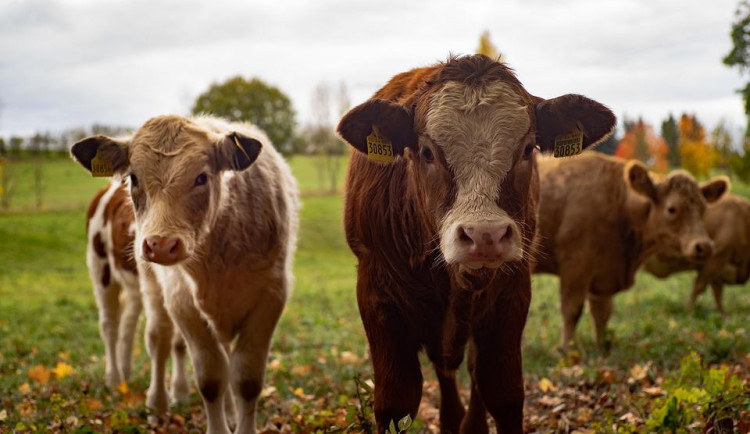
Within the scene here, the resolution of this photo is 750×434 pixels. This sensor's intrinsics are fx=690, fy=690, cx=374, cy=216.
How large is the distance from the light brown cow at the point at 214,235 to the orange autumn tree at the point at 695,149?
60.7 meters

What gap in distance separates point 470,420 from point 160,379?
110 inches

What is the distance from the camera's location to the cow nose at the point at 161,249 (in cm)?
387

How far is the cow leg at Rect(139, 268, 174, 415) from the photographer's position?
5508mm

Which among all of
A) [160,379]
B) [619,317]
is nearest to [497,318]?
[160,379]

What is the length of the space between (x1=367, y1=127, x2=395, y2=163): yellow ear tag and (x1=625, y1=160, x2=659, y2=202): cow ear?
5.80 metres

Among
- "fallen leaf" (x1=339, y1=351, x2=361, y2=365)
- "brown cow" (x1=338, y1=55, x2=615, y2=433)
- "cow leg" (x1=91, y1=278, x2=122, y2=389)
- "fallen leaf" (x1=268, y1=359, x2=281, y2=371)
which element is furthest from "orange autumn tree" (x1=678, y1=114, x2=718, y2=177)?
"brown cow" (x1=338, y1=55, x2=615, y2=433)

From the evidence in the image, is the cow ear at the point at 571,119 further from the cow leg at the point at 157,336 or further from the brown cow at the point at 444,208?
the cow leg at the point at 157,336

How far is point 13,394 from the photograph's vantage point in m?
6.13

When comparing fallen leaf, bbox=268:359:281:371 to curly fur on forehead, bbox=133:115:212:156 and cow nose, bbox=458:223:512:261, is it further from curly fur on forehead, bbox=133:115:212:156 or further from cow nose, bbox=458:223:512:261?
cow nose, bbox=458:223:512:261

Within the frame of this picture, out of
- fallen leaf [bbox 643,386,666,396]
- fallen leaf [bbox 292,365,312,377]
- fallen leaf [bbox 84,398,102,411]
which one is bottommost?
fallen leaf [bbox 292,365,312,377]

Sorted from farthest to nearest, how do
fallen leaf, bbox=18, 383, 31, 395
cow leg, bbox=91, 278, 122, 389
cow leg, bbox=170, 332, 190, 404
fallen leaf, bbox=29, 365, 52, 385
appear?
cow leg, bbox=91, 278, 122, 389 < fallen leaf, bbox=29, 365, 52, 385 < fallen leaf, bbox=18, 383, 31, 395 < cow leg, bbox=170, 332, 190, 404

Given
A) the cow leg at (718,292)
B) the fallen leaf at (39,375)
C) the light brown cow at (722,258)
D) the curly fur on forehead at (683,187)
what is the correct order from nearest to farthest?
the fallen leaf at (39,375)
the curly fur on forehead at (683,187)
the cow leg at (718,292)
the light brown cow at (722,258)

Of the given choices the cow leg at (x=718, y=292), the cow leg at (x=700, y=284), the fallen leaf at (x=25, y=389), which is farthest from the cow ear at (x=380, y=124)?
the cow leg at (x=718, y=292)

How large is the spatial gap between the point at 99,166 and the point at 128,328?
3032mm
